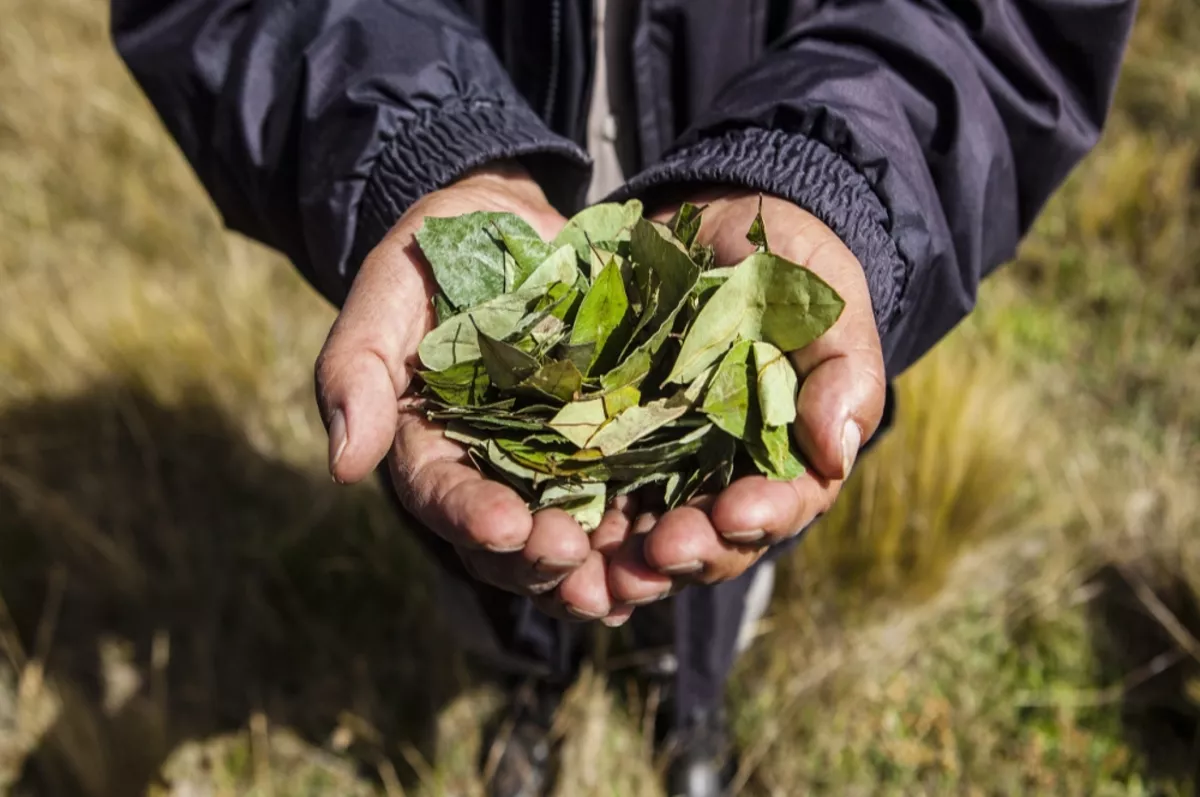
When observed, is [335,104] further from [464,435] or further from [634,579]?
[634,579]

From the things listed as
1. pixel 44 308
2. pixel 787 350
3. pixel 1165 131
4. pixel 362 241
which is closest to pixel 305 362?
pixel 44 308

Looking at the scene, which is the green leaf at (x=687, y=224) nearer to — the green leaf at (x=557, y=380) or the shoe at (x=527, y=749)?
the green leaf at (x=557, y=380)

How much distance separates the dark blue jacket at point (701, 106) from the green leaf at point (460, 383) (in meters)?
0.26

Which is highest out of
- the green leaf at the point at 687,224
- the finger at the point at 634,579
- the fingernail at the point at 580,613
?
the green leaf at the point at 687,224

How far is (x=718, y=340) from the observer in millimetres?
1167

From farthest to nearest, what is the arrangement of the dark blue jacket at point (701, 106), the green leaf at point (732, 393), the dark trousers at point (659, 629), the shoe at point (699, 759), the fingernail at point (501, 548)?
the shoe at point (699, 759), the dark trousers at point (659, 629), the dark blue jacket at point (701, 106), the green leaf at point (732, 393), the fingernail at point (501, 548)

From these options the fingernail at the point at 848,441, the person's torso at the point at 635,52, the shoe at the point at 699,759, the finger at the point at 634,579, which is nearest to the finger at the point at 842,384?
the fingernail at the point at 848,441

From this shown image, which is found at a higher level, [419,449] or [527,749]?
[419,449]

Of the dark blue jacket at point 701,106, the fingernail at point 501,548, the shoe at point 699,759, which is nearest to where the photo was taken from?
the fingernail at point 501,548

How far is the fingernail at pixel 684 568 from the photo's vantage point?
3.40ft

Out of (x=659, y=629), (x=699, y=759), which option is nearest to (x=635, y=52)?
(x=659, y=629)

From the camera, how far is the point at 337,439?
41.8 inches

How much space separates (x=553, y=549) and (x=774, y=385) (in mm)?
310

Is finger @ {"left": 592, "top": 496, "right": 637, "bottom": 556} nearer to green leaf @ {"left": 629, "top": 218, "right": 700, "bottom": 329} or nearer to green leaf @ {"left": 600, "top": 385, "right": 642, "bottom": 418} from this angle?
green leaf @ {"left": 600, "top": 385, "right": 642, "bottom": 418}
